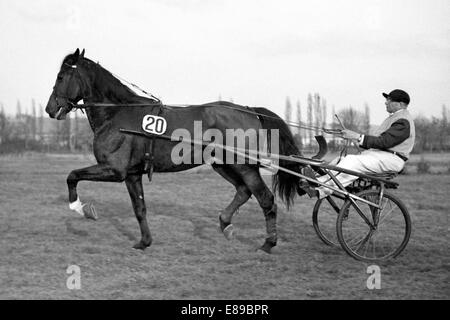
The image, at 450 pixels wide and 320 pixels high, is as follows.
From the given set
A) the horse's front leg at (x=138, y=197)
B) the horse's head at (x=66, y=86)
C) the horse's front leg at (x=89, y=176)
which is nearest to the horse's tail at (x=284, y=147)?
the horse's front leg at (x=138, y=197)

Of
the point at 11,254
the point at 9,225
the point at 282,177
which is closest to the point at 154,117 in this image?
the point at 282,177

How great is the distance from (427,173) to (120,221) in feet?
50.5

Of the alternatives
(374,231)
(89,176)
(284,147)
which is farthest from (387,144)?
(89,176)

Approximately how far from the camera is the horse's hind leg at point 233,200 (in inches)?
271

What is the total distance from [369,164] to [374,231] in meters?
0.79

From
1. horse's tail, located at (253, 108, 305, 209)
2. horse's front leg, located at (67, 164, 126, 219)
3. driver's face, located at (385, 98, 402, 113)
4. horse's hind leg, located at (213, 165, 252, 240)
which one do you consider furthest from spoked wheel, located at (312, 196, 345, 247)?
horse's front leg, located at (67, 164, 126, 219)

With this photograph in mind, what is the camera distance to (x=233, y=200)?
6.91 meters

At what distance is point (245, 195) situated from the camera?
22.9 ft

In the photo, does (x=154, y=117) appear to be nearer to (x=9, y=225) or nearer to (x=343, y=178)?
(x=343, y=178)

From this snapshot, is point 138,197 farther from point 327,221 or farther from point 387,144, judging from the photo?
point 327,221

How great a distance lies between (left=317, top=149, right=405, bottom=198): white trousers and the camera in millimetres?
5855

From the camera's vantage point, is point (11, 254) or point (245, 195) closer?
point (11, 254)
